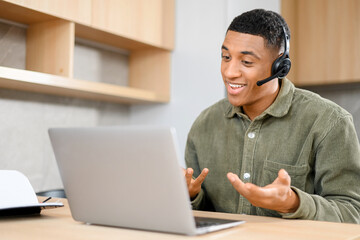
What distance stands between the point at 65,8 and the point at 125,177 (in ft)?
4.77

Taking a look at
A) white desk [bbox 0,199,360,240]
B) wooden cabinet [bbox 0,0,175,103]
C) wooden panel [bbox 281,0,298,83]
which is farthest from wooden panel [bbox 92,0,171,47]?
white desk [bbox 0,199,360,240]

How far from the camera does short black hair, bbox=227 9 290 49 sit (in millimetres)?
1427

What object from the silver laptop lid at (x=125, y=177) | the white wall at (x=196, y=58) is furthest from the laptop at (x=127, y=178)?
the white wall at (x=196, y=58)

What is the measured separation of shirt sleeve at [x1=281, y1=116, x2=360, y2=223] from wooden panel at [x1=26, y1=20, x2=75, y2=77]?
124 centimetres

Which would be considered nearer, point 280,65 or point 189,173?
point 189,173

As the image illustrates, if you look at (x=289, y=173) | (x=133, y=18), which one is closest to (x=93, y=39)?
(x=133, y=18)

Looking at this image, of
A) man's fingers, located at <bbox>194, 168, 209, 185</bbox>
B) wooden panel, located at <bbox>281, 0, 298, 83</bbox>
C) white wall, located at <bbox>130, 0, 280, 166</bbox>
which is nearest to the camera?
man's fingers, located at <bbox>194, 168, 209, 185</bbox>

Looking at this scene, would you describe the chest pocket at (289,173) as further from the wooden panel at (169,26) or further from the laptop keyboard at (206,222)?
the wooden panel at (169,26)

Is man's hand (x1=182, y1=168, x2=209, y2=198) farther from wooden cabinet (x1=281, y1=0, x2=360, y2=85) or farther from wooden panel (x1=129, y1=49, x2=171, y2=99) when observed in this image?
wooden cabinet (x1=281, y1=0, x2=360, y2=85)

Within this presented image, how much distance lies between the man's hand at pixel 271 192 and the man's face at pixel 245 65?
48 cm

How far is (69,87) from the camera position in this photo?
212 cm

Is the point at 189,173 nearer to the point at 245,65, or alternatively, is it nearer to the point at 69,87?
the point at 245,65

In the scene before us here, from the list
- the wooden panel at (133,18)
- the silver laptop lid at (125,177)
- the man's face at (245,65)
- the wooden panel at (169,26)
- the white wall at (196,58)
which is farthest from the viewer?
the wooden panel at (169,26)

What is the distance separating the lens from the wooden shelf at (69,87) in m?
1.91
